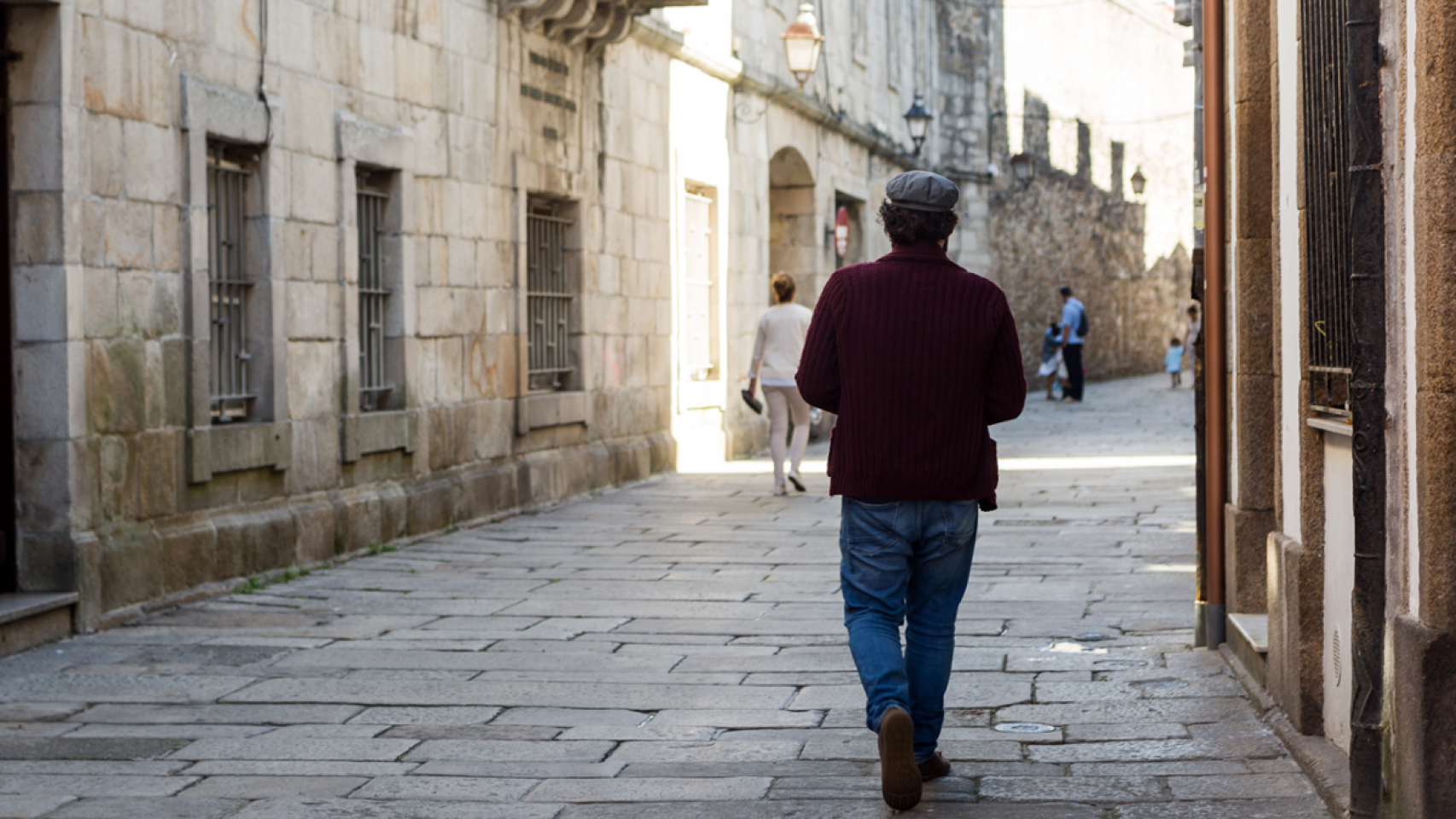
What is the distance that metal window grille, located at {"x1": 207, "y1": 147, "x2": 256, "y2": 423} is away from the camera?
29.3 ft

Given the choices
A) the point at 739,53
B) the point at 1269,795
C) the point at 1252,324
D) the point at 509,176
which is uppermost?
the point at 739,53

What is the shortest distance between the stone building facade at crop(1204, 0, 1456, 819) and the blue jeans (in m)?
1.00

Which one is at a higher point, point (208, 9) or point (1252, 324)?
point (208, 9)

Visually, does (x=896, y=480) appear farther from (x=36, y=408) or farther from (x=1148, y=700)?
(x=36, y=408)

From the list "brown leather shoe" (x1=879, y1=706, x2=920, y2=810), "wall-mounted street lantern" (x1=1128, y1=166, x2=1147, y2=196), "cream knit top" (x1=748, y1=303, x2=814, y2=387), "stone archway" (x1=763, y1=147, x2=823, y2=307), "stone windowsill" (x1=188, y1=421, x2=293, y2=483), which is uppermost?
"wall-mounted street lantern" (x1=1128, y1=166, x2=1147, y2=196)

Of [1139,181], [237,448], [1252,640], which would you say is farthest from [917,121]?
[1252,640]

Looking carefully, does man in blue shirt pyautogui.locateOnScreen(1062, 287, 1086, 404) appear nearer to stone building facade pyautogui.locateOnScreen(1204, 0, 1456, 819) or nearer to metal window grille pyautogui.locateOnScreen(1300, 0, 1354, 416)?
stone building facade pyautogui.locateOnScreen(1204, 0, 1456, 819)

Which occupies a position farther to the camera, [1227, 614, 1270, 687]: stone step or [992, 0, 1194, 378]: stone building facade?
[992, 0, 1194, 378]: stone building facade

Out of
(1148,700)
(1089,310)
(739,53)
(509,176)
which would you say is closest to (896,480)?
(1148,700)

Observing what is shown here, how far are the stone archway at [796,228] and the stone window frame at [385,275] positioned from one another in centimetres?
1033

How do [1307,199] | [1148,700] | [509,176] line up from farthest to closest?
[509,176], [1148,700], [1307,199]

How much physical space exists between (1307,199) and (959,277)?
110 cm

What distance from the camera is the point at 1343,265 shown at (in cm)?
463

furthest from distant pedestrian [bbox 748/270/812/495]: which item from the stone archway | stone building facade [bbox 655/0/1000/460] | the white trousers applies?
the stone archway
